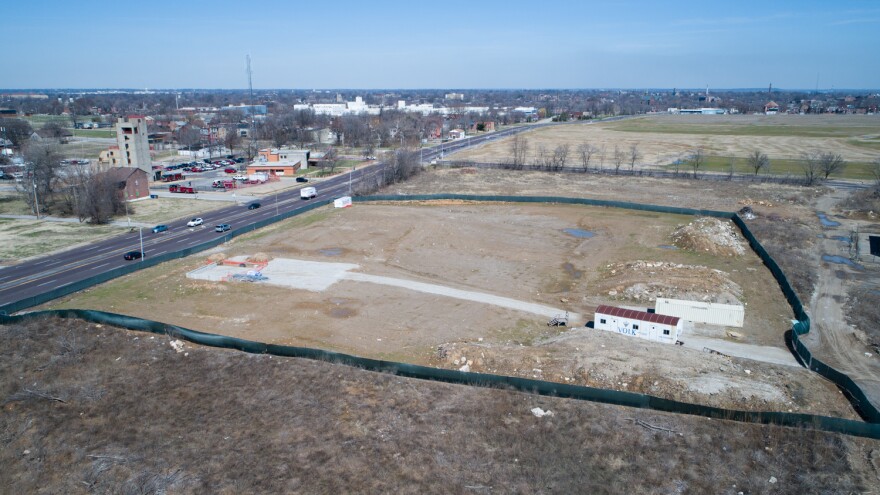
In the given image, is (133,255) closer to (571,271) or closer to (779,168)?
(571,271)

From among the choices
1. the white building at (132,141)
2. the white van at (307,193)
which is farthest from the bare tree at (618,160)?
the white building at (132,141)

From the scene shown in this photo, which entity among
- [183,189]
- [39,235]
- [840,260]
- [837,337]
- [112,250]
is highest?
[183,189]

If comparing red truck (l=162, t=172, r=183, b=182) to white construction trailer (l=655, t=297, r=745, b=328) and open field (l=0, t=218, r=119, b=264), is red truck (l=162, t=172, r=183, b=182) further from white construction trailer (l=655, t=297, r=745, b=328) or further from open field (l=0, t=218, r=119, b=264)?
white construction trailer (l=655, t=297, r=745, b=328)

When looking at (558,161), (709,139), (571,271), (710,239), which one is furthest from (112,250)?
(709,139)

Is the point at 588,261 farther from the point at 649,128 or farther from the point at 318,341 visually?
the point at 649,128

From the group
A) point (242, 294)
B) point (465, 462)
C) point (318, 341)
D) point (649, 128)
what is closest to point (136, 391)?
point (318, 341)
